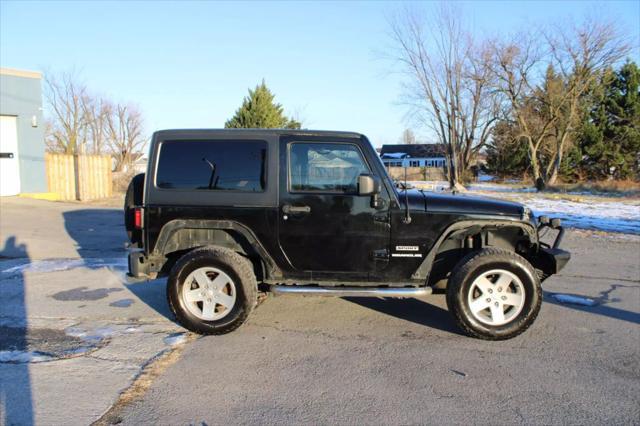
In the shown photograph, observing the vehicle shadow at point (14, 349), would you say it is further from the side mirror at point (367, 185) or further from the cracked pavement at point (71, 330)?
the side mirror at point (367, 185)

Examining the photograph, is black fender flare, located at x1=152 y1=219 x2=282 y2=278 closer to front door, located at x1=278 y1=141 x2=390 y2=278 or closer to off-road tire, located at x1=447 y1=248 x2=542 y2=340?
front door, located at x1=278 y1=141 x2=390 y2=278

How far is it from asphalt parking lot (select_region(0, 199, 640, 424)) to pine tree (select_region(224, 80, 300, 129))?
14.6m

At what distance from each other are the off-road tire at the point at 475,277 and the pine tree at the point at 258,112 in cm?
1639

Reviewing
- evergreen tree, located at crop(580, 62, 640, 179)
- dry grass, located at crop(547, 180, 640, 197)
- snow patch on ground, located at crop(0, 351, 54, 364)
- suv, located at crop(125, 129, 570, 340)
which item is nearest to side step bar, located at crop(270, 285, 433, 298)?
suv, located at crop(125, 129, 570, 340)

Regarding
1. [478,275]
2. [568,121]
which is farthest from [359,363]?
[568,121]

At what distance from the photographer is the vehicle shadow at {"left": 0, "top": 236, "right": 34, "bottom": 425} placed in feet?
10.2

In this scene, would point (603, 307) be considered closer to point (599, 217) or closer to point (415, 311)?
point (415, 311)

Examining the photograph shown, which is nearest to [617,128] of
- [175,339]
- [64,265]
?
[64,265]

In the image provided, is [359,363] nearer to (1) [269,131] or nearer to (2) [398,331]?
(2) [398,331]

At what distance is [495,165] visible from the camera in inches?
1923

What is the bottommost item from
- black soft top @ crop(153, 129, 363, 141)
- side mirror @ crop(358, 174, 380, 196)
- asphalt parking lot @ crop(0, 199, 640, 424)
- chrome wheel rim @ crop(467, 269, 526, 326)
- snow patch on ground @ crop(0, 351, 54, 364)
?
asphalt parking lot @ crop(0, 199, 640, 424)

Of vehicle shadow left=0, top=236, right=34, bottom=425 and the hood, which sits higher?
the hood

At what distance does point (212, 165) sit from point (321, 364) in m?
2.27

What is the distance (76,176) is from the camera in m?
19.0
